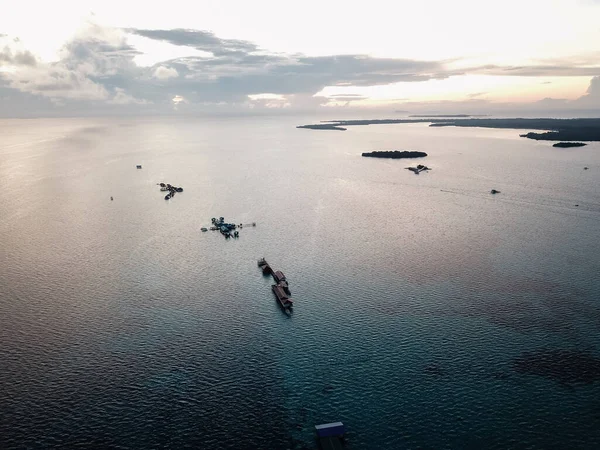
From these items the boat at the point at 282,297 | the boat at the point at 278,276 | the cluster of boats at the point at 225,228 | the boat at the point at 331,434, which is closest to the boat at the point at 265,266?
the boat at the point at 278,276

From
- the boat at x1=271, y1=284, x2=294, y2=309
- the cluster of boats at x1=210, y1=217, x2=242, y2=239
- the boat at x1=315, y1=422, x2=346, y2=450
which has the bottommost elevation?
the boat at x1=315, y1=422, x2=346, y2=450

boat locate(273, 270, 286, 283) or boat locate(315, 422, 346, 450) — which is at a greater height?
boat locate(273, 270, 286, 283)

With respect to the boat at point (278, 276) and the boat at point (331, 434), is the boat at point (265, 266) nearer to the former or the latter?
the boat at point (278, 276)

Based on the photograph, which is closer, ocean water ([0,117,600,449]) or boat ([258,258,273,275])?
ocean water ([0,117,600,449])

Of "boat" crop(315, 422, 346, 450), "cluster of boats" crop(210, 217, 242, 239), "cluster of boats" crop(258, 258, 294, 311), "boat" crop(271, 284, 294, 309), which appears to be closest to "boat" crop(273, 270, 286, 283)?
"cluster of boats" crop(258, 258, 294, 311)

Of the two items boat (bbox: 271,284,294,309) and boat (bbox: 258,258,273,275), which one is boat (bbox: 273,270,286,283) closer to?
boat (bbox: 258,258,273,275)

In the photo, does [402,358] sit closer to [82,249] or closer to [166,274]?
[166,274]

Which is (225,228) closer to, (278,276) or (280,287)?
(278,276)

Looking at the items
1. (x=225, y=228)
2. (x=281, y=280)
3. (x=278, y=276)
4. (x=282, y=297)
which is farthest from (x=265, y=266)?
(x=225, y=228)
